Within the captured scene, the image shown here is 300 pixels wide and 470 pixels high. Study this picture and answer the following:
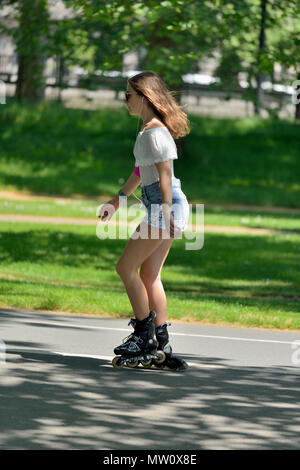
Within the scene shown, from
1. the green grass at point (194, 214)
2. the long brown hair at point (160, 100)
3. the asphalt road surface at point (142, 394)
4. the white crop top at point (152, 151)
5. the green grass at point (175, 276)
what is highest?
the green grass at point (194, 214)

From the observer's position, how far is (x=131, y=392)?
6.79m

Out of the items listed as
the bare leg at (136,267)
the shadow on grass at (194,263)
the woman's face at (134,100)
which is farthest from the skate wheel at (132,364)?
the shadow on grass at (194,263)

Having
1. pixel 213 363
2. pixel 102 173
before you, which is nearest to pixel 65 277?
pixel 213 363

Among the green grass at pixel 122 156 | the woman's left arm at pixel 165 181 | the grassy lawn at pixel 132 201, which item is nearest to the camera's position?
the woman's left arm at pixel 165 181

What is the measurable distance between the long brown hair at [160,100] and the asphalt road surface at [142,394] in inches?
68.6

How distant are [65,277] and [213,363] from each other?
785cm

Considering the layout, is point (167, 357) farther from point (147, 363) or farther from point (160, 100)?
point (160, 100)

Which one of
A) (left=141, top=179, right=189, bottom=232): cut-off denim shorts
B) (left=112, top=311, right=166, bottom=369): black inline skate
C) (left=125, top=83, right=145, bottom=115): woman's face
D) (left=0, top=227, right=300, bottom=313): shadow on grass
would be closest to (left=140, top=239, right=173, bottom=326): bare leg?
(left=112, top=311, right=166, bottom=369): black inline skate

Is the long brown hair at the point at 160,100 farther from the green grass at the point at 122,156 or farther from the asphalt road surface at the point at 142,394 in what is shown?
the green grass at the point at 122,156

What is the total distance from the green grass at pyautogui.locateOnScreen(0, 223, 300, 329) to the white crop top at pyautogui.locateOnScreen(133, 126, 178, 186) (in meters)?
3.70

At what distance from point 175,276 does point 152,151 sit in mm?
9359

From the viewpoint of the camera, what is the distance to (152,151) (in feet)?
24.0

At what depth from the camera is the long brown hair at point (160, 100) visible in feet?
24.7

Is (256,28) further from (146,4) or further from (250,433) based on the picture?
(250,433)
